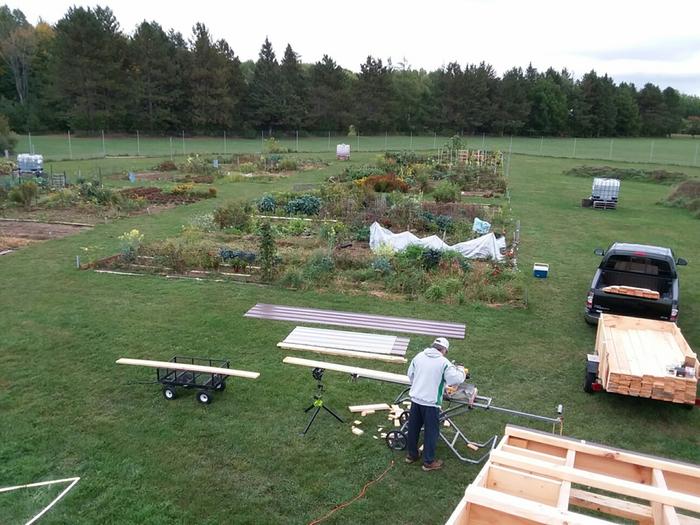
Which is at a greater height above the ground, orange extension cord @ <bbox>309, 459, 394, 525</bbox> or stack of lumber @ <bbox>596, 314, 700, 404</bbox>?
stack of lumber @ <bbox>596, 314, 700, 404</bbox>

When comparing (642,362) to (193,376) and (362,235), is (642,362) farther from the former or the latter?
(362,235)

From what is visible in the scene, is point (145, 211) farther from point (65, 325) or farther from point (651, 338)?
point (651, 338)

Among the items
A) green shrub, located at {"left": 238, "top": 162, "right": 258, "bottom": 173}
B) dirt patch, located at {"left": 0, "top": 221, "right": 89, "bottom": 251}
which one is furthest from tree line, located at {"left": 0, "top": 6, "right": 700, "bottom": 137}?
dirt patch, located at {"left": 0, "top": 221, "right": 89, "bottom": 251}

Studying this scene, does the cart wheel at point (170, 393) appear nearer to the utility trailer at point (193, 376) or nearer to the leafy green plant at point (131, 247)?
the utility trailer at point (193, 376)

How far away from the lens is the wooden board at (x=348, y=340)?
9.92m

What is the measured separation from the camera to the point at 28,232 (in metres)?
18.8

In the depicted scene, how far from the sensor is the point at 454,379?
21.5 ft

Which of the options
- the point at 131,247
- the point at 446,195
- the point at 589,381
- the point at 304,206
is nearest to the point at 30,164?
the point at 304,206

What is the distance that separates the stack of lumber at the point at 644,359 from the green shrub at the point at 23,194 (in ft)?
73.3

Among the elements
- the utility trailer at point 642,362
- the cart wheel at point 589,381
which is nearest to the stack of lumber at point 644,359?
the utility trailer at point 642,362

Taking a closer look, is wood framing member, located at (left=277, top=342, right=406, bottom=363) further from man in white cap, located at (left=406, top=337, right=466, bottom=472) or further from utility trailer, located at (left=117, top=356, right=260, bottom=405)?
man in white cap, located at (left=406, top=337, right=466, bottom=472)

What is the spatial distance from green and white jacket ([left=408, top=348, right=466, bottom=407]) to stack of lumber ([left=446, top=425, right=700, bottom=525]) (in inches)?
47.8

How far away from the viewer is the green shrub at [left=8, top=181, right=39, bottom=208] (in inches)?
876

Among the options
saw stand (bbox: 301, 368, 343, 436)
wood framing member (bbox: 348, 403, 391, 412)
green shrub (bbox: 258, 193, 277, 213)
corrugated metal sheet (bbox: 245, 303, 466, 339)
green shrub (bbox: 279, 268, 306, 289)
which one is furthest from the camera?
green shrub (bbox: 258, 193, 277, 213)
